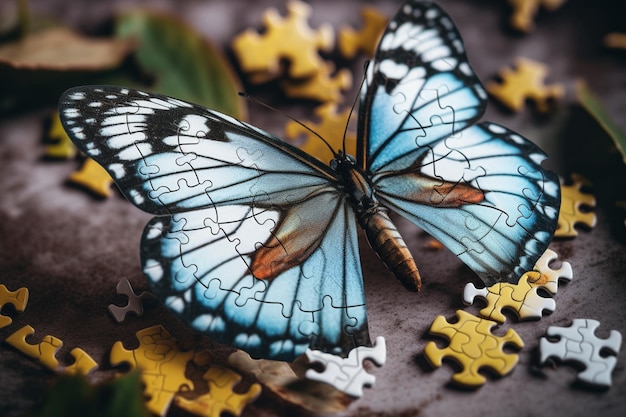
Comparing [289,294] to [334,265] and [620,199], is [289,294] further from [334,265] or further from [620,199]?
[620,199]

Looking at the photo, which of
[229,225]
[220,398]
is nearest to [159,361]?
[220,398]

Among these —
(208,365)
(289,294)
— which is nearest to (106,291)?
(208,365)

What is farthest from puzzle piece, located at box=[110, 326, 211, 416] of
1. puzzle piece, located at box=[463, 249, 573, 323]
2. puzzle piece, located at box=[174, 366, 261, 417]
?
puzzle piece, located at box=[463, 249, 573, 323]

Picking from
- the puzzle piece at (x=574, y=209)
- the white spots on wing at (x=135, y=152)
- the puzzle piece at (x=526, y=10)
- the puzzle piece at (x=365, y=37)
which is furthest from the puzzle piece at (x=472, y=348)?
the puzzle piece at (x=526, y=10)

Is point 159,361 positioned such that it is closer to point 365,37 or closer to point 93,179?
point 93,179

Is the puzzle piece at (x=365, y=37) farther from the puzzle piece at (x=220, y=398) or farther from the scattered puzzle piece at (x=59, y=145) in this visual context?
the puzzle piece at (x=220, y=398)

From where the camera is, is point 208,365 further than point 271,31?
No

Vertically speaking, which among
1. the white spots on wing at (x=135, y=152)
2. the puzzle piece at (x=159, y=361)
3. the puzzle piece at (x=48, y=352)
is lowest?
the puzzle piece at (x=48, y=352)
